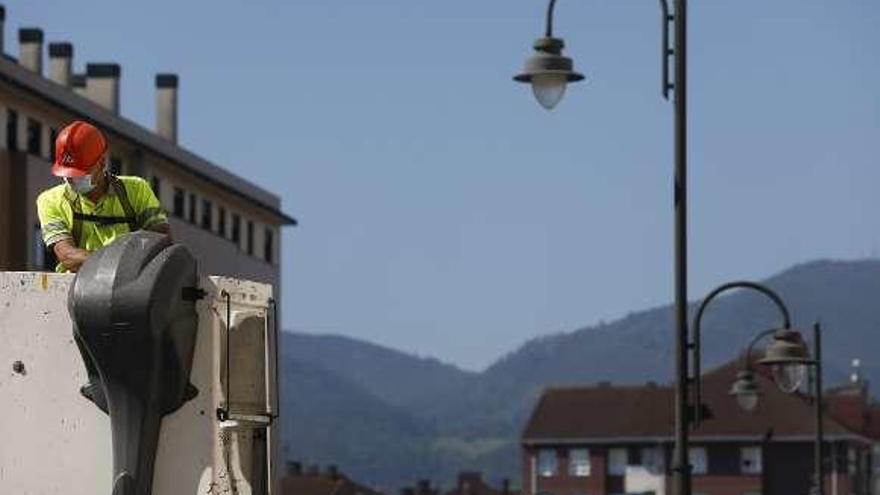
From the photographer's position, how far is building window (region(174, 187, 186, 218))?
344 feet

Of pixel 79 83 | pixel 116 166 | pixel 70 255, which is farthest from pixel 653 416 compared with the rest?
pixel 70 255

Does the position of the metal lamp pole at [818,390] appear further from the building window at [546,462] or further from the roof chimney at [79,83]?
the building window at [546,462]

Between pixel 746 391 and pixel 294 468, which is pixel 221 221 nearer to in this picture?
pixel 746 391

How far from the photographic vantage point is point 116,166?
268 feet

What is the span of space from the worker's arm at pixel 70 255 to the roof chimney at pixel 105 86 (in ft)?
312

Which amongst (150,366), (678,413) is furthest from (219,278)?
(678,413)

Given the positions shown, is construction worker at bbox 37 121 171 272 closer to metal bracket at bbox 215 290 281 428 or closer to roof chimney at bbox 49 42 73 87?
metal bracket at bbox 215 290 281 428

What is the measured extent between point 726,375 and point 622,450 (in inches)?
387

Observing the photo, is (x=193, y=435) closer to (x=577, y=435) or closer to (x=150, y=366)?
(x=150, y=366)

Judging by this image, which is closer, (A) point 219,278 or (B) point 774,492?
(A) point 219,278

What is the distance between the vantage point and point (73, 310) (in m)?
9.33

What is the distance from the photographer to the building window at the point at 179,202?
10494cm

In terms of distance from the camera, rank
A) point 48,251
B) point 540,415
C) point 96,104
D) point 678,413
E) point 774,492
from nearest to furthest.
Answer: point 48,251
point 678,413
point 96,104
point 774,492
point 540,415

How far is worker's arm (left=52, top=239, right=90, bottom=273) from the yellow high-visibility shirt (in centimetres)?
4
